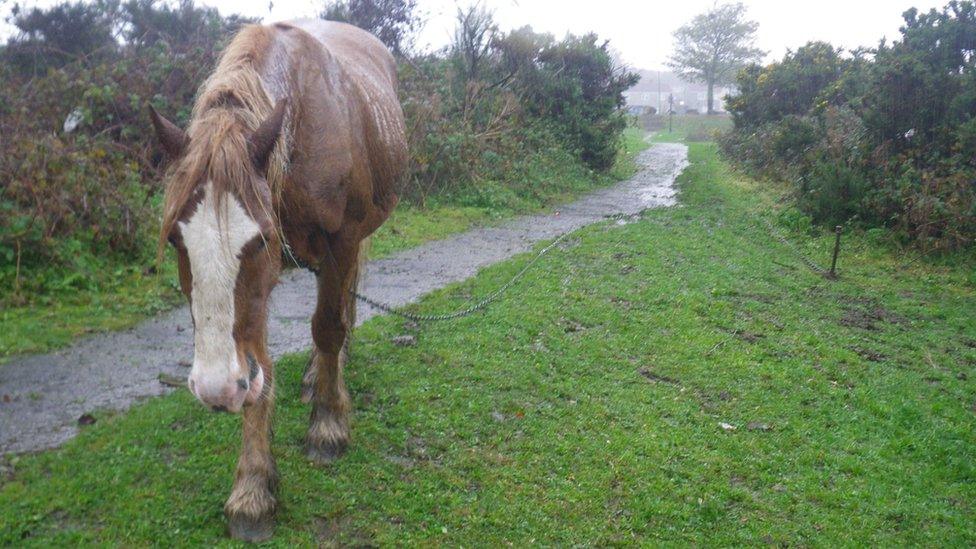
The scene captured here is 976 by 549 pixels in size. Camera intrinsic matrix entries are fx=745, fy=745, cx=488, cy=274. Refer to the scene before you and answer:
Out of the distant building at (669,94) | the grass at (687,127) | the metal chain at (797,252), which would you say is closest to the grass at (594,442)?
the metal chain at (797,252)

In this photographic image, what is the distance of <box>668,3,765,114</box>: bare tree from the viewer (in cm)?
6162

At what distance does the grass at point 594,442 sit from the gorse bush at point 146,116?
1.44 metres

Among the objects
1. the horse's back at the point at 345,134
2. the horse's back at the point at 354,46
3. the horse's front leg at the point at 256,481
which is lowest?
the horse's front leg at the point at 256,481

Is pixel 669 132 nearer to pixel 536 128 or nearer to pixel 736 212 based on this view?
pixel 536 128

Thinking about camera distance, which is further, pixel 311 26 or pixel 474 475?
pixel 311 26

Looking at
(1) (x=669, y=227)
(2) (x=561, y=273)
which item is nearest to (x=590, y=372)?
(2) (x=561, y=273)

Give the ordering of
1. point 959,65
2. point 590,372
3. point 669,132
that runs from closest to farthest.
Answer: point 590,372, point 959,65, point 669,132

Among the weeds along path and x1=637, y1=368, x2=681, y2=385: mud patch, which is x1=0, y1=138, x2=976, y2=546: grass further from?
the weeds along path

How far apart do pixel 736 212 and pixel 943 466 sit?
30.9ft

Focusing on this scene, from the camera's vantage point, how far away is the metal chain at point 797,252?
8.76 metres

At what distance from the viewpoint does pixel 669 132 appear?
5203 centimetres

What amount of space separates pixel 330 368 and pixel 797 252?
7.72 m

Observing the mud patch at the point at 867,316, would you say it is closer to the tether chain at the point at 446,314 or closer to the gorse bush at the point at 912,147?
the gorse bush at the point at 912,147

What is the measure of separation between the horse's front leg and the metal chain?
7.19m
